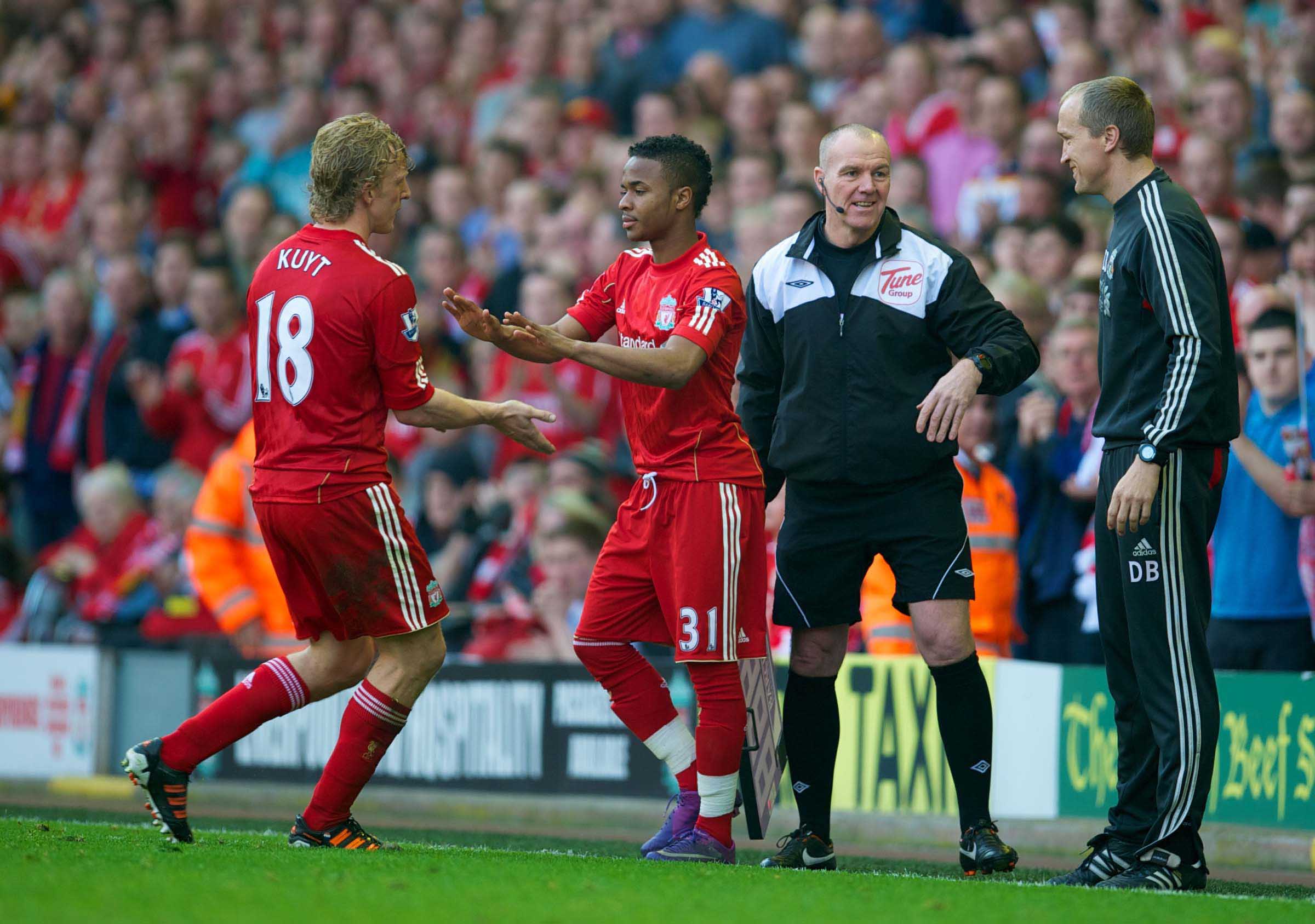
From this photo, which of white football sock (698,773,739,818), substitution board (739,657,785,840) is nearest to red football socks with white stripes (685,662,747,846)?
white football sock (698,773,739,818)

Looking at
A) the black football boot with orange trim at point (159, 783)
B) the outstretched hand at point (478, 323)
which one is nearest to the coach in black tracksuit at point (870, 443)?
the outstretched hand at point (478, 323)

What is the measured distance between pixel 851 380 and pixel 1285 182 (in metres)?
4.62

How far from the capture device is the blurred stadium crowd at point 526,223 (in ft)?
27.4

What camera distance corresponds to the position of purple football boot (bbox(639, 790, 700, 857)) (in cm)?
579

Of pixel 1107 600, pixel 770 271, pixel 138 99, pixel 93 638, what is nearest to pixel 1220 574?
pixel 1107 600

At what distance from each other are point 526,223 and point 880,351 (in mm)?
7040

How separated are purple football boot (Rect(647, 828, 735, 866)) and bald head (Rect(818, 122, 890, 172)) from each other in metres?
2.26

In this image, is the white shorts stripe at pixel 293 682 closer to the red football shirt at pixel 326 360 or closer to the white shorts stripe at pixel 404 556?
the white shorts stripe at pixel 404 556

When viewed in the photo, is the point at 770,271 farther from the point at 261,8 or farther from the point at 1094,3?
the point at 261,8

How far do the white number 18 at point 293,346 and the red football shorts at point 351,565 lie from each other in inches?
14.4

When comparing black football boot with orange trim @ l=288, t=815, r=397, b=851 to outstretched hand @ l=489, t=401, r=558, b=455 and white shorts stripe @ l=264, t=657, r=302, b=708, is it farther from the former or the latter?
outstretched hand @ l=489, t=401, r=558, b=455

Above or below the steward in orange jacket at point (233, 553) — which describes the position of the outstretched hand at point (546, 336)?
above

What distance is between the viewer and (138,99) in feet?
51.6

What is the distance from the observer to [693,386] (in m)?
5.72
